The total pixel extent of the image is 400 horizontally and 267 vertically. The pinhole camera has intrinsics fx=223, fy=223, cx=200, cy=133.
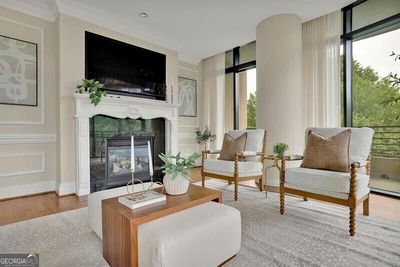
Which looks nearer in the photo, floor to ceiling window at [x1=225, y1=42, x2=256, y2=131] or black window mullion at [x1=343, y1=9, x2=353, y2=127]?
black window mullion at [x1=343, y1=9, x2=353, y2=127]

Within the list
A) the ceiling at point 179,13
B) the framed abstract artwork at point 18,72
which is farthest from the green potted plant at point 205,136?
the framed abstract artwork at point 18,72

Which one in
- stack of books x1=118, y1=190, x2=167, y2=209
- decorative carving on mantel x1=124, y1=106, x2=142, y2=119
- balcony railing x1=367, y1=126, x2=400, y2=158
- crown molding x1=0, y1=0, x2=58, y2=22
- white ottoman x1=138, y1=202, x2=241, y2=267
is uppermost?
crown molding x1=0, y1=0, x2=58, y2=22

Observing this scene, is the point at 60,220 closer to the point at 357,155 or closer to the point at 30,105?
the point at 30,105

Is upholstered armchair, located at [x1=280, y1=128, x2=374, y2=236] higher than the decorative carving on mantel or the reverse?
the reverse

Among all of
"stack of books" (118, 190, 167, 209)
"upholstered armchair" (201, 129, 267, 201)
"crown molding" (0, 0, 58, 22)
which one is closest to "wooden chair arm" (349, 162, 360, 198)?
"upholstered armchair" (201, 129, 267, 201)

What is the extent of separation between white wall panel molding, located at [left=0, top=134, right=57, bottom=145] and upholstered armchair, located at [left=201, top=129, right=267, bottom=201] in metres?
2.31

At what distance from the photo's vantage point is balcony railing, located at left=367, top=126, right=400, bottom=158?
3050 mm

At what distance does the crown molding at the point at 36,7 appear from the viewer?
3.00 meters

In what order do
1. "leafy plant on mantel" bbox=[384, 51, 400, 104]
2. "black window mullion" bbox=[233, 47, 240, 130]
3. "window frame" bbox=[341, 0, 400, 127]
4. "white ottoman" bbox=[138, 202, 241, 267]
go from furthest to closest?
"black window mullion" bbox=[233, 47, 240, 130]
"window frame" bbox=[341, 0, 400, 127]
"leafy plant on mantel" bbox=[384, 51, 400, 104]
"white ottoman" bbox=[138, 202, 241, 267]

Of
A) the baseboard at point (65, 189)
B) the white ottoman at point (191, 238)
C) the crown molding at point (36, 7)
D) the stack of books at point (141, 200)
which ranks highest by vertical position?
the crown molding at point (36, 7)

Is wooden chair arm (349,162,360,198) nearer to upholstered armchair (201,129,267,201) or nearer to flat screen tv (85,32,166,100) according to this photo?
upholstered armchair (201,129,267,201)

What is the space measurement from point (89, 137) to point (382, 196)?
4.18 metres

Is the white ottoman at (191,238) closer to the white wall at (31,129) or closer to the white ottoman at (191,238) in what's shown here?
the white ottoman at (191,238)

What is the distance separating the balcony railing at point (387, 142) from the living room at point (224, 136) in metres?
0.02
